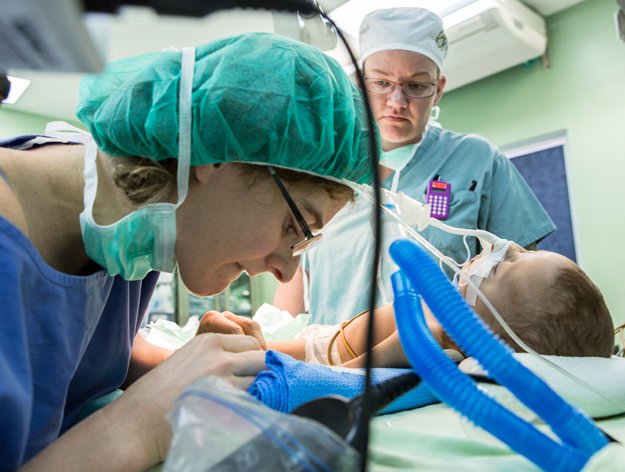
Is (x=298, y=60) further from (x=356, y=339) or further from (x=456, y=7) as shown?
(x=456, y=7)

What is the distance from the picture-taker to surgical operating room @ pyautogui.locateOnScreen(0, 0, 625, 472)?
1.68ft

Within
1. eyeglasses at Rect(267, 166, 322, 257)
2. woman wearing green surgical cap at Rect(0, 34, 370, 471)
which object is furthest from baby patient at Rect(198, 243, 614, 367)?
woman wearing green surgical cap at Rect(0, 34, 370, 471)

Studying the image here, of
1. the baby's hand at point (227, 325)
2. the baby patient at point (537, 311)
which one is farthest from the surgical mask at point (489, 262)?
the baby's hand at point (227, 325)

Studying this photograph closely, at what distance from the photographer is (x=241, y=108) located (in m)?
0.90

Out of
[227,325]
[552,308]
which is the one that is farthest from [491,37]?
[227,325]

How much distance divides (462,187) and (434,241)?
0.29 m

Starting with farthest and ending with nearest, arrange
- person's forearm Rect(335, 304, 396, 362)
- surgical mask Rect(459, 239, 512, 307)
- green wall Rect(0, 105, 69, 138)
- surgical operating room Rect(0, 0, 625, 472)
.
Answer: green wall Rect(0, 105, 69, 138) → person's forearm Rect(335, 304, 396, 362) → surgical mask Rect(459, 239, 512, 307) → surgical operating room Rect(0, 0, 625, 472)

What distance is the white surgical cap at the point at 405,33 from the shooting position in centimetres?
221

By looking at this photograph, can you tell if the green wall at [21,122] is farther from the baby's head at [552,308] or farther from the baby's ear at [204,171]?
the baby's head at [552,308]

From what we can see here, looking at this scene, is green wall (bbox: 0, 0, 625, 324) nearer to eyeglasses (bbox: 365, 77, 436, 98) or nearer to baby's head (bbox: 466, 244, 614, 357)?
eyeglasses (bbox: 365, 77, 436, 98)

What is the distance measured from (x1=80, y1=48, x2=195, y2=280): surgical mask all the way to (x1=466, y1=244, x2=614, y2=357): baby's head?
0.88 m

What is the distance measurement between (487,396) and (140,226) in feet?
2.21

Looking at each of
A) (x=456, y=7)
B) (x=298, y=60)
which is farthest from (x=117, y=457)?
(x=456, y=7)

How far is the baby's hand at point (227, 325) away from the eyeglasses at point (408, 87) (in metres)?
1.19
